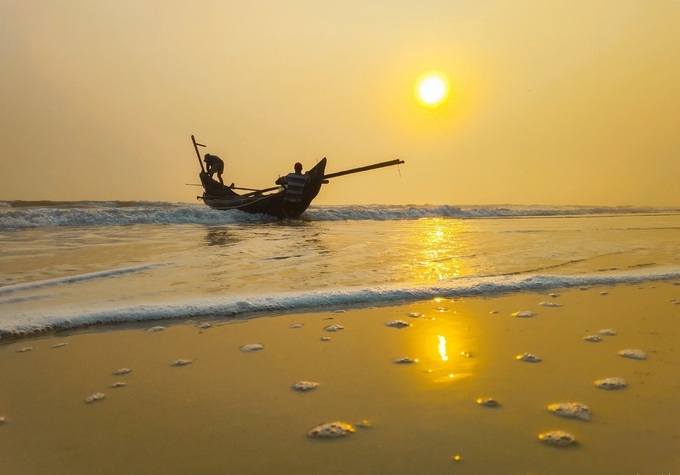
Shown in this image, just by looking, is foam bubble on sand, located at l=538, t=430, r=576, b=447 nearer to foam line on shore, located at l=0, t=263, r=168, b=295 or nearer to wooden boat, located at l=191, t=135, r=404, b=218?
foam line on shore, located at l=0, t=263, r=168, b=295

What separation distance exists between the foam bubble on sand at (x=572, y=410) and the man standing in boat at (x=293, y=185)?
17.5 m

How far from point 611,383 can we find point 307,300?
8.03 feet

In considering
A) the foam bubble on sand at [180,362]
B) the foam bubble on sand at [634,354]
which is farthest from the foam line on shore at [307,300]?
the foam bubble on sand at [634,354]

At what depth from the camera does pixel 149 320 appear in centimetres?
362

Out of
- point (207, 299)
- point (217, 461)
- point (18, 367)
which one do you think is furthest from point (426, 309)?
point (18, 367)

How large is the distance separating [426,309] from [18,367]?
2776 millimetres

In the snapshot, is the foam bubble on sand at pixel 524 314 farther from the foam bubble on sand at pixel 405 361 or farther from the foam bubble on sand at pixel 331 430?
the foam bubble on sand at pixel 331 430

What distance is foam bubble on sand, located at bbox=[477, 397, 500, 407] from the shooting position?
2.02 meters

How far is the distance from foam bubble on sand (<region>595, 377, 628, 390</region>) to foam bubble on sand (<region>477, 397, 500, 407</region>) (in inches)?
22.0

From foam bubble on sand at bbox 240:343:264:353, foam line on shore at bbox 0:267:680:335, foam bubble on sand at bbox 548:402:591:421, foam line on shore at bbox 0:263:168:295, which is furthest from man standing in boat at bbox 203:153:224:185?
foam bubble on sand at bbox 548:402:591:421

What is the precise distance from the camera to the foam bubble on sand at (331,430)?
1799 mm

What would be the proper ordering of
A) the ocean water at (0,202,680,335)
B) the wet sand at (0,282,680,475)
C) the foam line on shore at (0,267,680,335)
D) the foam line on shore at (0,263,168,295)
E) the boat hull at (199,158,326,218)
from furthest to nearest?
the boat hull at (199,158,326,218)
the foam line on shore at (0,263,168,295)
the ocean water at (0,202,680,335)
the foam line on shore at (0,267,680,335)
the wet sand at (0,282,680,475)

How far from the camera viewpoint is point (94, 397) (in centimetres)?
223

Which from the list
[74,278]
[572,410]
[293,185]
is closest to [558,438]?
[572,410]
